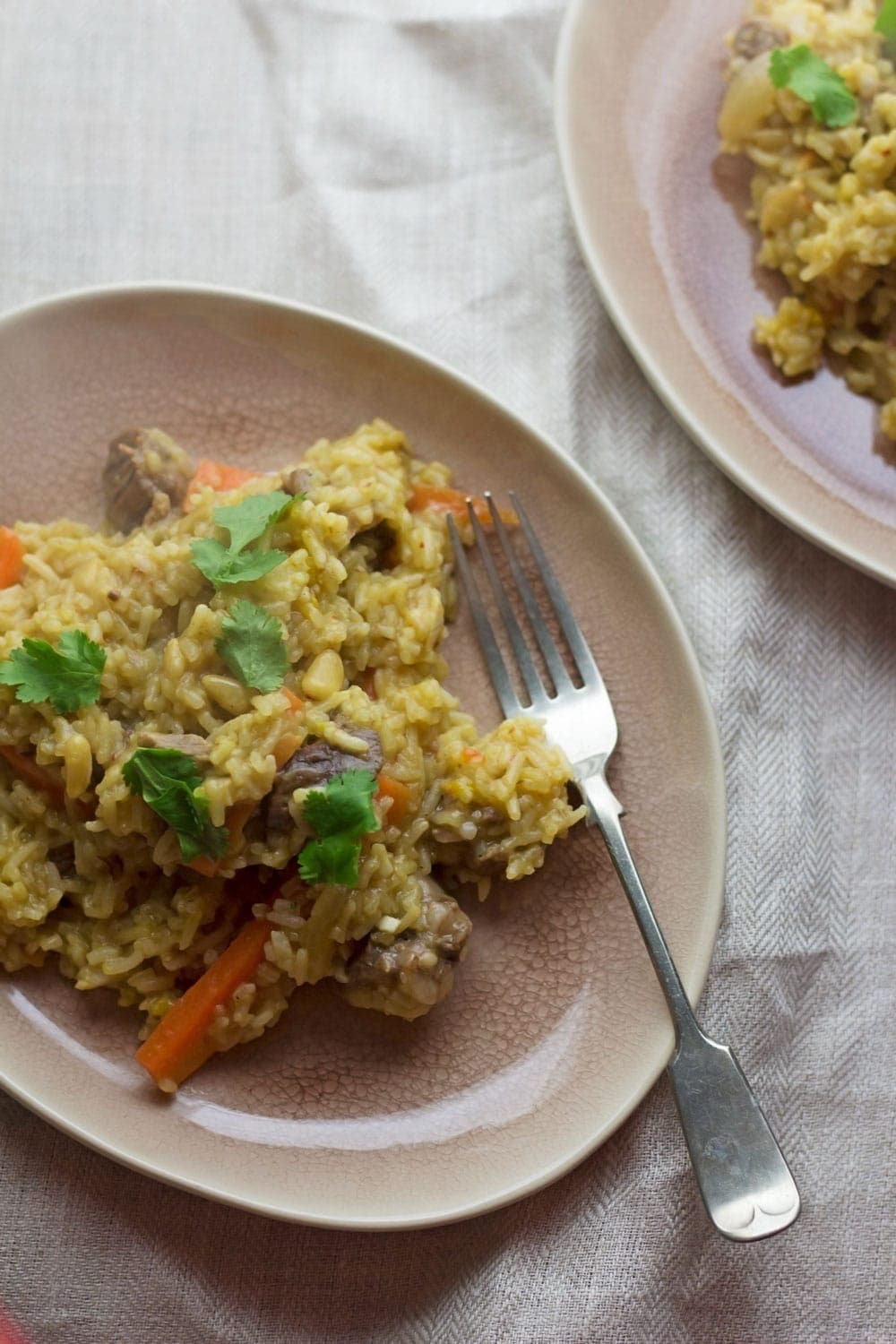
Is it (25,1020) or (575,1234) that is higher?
(25,1020)

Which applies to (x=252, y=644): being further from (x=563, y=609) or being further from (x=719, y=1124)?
(x=719, y=1124)

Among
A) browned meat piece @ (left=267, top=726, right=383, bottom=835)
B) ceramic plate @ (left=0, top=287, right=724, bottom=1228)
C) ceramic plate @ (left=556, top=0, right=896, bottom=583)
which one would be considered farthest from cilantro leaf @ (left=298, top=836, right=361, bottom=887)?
ceramic plate @ (left=556, top=0, right=896, bottom=583)

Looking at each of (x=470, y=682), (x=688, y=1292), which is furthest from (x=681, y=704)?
(x=688, y=1292)

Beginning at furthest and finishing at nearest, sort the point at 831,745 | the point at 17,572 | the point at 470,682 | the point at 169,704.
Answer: the point at 831,745 → the point at 470,682 → the point at 17,572 → the point at 169,704

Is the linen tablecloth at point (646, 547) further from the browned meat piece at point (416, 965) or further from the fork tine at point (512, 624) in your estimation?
the browned meat piece at point (416, 965)

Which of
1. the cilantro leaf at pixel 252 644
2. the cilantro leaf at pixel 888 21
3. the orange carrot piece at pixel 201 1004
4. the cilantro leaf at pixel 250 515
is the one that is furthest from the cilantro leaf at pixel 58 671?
the cilantro leaf at pixel 888 21

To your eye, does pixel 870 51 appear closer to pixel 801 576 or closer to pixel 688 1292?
pixel 801 576

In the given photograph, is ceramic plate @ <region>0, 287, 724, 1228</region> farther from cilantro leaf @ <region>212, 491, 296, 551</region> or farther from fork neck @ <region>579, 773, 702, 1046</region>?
cilantro leaf @ <region>212, 491, 296, 551</region>
